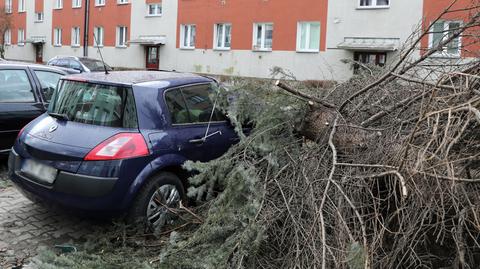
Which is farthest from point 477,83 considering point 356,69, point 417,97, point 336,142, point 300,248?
point 356,69

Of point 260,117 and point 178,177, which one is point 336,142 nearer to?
point 260,117

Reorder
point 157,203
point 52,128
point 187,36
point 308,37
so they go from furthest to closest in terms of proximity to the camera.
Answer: point 187,36 → point 308,37 → point 52,128 → point 157,203

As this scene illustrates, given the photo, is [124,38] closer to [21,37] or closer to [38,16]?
[38,16]

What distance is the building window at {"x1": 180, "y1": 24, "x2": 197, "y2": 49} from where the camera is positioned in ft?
100

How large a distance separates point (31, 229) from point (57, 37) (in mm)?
40102

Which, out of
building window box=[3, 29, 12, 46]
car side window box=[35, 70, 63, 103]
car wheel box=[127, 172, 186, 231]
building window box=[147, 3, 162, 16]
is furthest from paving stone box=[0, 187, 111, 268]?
building window box=[3, 29, 12, 46]

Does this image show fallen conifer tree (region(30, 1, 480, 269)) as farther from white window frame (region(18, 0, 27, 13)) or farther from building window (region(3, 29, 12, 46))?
building window (region(3, 29, 12, 46))

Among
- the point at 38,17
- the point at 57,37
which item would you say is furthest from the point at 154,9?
the point at 38,17

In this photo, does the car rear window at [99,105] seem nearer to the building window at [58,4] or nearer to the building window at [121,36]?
the building window at [121,36]

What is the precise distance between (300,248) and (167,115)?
208 centimetres

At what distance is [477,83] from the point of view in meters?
3.43

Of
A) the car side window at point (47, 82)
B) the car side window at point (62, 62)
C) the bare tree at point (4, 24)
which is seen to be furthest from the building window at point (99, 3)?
the car side window at point (47, 82)

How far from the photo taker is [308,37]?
25.2 m

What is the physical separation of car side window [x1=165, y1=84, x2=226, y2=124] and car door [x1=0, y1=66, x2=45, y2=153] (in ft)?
8.97
